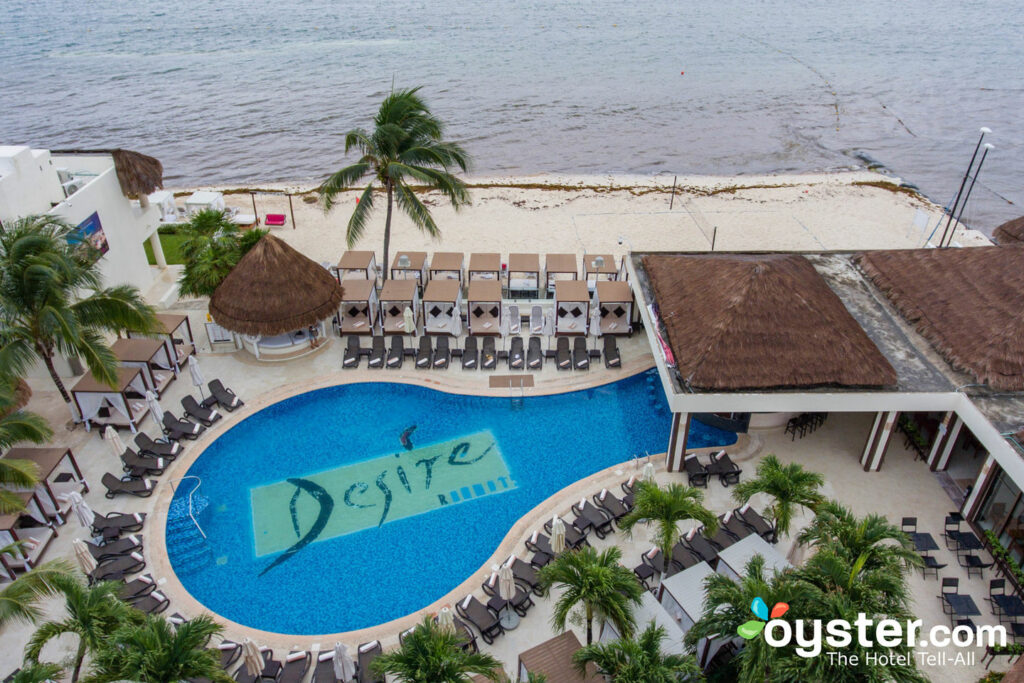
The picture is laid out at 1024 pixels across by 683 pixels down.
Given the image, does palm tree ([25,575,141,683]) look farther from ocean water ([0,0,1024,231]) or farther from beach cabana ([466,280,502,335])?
ocean water ([0,0,1024,231])

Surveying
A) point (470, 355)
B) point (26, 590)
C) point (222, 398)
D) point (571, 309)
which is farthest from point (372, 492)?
point (571, 309)

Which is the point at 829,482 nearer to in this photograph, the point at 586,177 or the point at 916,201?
the point at 916,201

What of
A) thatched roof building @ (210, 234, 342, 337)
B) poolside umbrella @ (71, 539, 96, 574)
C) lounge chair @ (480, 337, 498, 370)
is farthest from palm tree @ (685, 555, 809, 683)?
thatched roof building @ (210, 234, 342, 337)

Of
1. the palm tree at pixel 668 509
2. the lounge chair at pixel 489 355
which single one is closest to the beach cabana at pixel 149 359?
the lounge chair at pixel 489 355

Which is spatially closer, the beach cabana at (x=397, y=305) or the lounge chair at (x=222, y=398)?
the lounge chair at (x=222, y=398)

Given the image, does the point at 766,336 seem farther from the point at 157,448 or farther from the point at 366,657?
the point at 157,448

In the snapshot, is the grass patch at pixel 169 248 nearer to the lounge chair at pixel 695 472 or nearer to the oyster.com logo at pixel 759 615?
the lounge chair at pixel 695 472

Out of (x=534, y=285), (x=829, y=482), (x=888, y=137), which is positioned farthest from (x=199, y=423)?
(x=888, y=137)
